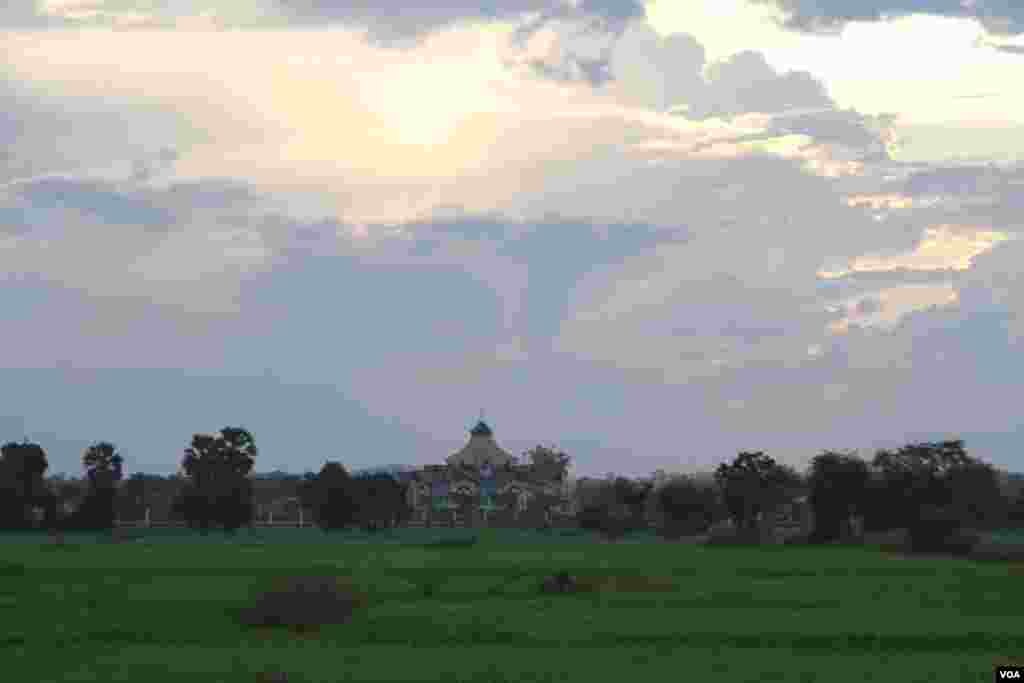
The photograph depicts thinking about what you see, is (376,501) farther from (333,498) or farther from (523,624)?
(523,624)

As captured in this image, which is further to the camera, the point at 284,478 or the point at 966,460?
the point at 284,478

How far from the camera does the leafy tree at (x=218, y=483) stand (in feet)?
357

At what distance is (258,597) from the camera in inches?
1560

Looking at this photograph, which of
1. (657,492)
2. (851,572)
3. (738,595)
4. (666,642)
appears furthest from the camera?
(657,492)

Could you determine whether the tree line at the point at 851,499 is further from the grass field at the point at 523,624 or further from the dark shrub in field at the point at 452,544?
the grass field at the point at 523,624

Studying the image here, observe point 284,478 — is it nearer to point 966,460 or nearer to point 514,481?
point 514,481

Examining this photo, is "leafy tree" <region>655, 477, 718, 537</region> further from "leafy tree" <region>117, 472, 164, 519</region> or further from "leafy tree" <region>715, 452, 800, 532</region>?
"leafy tree" <region>117, 472, 164, 519</region>

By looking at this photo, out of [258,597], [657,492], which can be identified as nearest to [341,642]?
[258,597]

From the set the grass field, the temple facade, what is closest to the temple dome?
the temple facade

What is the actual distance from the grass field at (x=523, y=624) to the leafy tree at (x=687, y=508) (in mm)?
53196

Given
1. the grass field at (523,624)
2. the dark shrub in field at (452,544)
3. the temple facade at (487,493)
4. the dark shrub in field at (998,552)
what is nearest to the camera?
the grass field at (523,624)

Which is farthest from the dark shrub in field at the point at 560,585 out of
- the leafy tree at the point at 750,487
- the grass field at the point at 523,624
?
the leafy tree at the point at 750,487

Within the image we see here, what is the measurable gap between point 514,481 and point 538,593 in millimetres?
106996

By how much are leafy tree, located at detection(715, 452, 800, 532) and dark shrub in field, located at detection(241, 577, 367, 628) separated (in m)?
74.7
